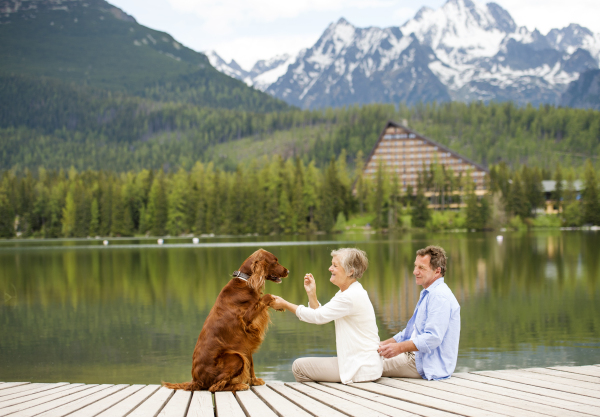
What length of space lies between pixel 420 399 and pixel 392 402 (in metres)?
0.31

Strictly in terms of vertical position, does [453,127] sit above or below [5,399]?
above

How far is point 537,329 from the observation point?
15.0 metres

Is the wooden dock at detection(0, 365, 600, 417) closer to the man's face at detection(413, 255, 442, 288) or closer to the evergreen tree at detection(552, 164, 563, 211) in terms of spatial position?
the man's face at detection(413, 255, 442, 288)

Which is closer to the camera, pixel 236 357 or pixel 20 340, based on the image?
pixel 236 357

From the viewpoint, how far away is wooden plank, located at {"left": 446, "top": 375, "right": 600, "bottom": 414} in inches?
209

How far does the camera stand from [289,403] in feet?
18.9

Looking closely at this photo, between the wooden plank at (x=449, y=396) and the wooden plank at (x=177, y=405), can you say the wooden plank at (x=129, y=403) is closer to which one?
the wooden plank at (x=177, y=405)

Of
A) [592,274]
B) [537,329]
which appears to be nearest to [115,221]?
[592,274]

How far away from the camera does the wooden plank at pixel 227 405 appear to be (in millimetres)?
5359

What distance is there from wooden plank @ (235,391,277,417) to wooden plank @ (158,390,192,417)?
555mm

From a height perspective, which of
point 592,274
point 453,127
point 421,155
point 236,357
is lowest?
point 592,274

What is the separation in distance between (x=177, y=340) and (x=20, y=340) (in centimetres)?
435

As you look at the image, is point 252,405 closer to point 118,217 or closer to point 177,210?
point 177,210

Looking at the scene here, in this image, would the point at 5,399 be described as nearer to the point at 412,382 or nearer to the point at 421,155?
the point at 412,382
